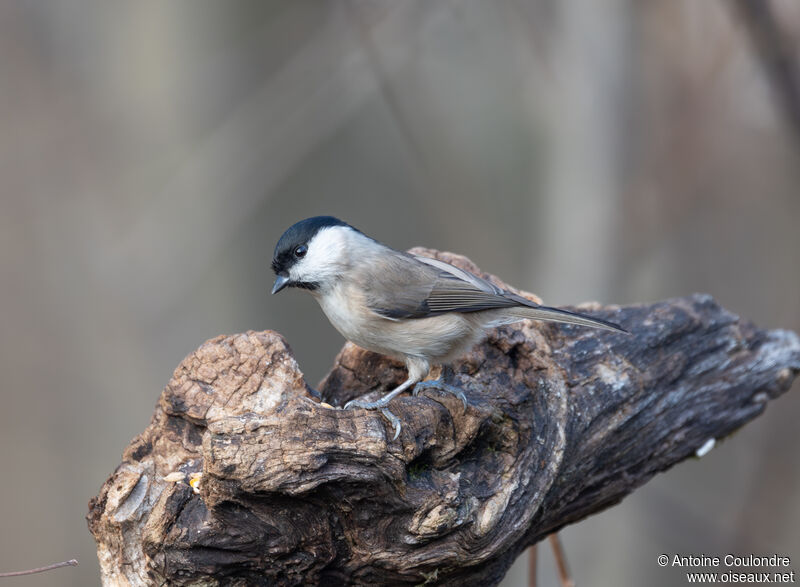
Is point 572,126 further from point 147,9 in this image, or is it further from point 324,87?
point 147,9

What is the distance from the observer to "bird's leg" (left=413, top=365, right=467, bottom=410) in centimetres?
239

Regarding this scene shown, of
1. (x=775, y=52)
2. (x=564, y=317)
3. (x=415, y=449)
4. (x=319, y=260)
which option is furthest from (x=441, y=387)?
(x=775, y=52)

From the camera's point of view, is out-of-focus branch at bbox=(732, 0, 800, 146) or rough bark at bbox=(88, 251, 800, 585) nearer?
rough bark at bbox=(88, 251, 800, 585)

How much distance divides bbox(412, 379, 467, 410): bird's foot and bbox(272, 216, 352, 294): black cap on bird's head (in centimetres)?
60

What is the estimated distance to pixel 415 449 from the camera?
210 cm

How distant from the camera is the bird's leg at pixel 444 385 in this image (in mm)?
2394

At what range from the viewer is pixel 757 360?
3104mm

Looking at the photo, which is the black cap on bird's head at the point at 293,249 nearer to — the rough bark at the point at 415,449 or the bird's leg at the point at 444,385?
the rough bark at the point at 415,449

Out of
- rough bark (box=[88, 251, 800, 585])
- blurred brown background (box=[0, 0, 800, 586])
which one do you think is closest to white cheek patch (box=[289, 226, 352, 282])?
rough bark (box=[88, 251, 800, 585])

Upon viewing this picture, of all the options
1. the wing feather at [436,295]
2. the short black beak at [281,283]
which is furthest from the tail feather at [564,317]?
the short black beak at [281,283]

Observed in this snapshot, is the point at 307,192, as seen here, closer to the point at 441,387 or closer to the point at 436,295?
the point at 436,295

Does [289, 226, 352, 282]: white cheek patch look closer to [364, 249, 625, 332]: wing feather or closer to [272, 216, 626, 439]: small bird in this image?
[272, 216, 626, 439]: small bird

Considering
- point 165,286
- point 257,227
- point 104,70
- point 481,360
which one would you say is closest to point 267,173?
point 257,227

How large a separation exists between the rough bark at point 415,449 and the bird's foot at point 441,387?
41 mm
